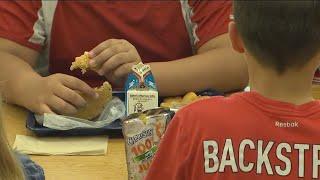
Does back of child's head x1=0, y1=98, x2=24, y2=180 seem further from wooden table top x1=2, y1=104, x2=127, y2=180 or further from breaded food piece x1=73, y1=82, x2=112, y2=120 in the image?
breaded food piece x1=73, y1=82, x2=112, y2=120

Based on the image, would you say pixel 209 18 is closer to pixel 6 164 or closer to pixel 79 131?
A: pixel 79 131

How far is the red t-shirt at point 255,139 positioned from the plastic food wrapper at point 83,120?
0.51 meters

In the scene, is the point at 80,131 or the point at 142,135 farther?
the point at 80,131

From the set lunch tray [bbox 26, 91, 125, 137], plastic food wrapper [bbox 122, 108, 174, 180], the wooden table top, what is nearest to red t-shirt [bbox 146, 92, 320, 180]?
plastic food wrapper [bbox 122, 108, 174, 180]

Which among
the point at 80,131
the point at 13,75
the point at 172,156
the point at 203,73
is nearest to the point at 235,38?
the point at 172,156

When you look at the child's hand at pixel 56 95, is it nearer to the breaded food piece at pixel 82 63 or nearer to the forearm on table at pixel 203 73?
the breaded food piece at pixel 82 63

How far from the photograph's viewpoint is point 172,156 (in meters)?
0.94

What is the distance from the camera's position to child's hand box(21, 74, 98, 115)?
4.58ft

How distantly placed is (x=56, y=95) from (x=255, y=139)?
65 cm

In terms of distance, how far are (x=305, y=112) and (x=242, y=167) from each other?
12cm

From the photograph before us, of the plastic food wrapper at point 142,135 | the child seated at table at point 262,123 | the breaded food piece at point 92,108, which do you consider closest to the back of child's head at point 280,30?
the child seated at table at point 262,123

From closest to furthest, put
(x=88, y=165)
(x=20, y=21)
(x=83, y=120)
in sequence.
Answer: (x=88, y=165), (x=83, y=120), (x=20, y=21)

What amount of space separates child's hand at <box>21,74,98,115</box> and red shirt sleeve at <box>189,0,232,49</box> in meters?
0.39

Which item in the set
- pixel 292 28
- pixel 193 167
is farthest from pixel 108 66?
pixel 292 28
